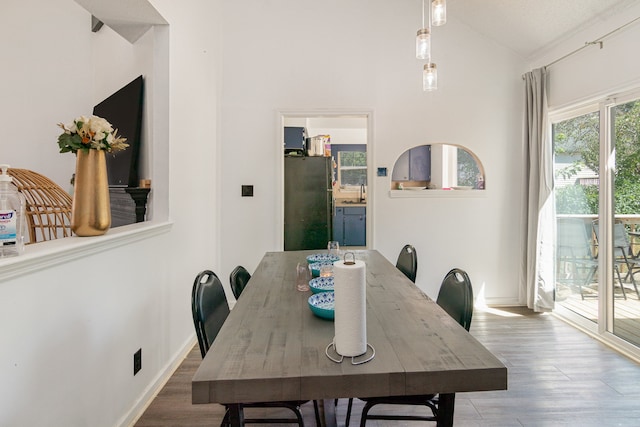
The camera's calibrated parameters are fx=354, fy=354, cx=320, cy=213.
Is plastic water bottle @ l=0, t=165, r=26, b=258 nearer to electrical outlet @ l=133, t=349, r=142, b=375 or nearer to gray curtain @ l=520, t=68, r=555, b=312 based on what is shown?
electrical outlet @ l=133, t=349, r=142, b=375

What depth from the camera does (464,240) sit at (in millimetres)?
3861

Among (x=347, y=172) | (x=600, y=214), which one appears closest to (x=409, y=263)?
(x=600, y=214)

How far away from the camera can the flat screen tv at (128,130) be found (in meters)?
2.53

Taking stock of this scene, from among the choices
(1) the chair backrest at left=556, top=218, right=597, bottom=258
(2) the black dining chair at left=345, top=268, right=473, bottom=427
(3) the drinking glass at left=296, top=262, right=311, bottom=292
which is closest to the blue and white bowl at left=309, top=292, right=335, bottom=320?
(3) the drinking glass at left=296, top=262, right=311, bottom=292

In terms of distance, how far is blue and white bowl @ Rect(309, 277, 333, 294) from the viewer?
162 centimetres

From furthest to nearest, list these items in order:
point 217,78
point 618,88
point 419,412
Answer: point 217,78, point 618,88, point 419,412

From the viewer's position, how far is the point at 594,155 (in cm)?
316

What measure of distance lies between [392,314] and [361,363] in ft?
1.46

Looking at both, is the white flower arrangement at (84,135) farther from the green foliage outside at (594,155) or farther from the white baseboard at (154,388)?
the green foliage outside at (594,155)

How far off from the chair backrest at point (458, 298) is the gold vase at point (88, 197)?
1.69 metres

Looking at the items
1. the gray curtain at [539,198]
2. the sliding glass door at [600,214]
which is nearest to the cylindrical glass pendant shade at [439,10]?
the sliding glass door at [600,214]

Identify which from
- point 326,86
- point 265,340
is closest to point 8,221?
point 265,340

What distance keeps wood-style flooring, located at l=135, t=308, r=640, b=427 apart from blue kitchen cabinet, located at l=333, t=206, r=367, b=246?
405cm

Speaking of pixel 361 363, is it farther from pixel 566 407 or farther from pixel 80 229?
pixel 566 407
